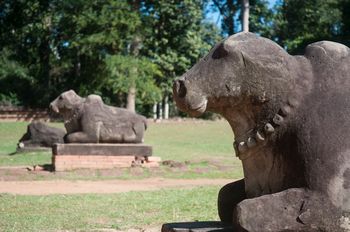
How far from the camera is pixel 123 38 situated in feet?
94.1

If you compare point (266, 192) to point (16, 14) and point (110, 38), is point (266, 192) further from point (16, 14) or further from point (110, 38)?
point (16, 14)

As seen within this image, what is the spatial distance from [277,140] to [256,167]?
0.89 ft

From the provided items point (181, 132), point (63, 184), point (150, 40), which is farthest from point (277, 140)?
point (150, 40)

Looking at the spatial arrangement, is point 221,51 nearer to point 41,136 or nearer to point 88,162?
point 88,162

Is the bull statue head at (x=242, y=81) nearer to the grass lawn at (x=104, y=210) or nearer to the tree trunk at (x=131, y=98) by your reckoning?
the grass lawn at (x=104, y=210)

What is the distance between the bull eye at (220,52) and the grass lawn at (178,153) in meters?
9.54

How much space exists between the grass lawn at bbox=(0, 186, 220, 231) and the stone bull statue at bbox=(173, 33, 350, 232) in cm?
362

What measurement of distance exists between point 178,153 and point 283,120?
1566cm

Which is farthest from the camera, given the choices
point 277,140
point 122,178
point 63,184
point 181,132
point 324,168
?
point 181,132

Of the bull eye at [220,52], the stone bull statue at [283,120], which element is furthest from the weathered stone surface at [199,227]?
the bull eye at [220,52]

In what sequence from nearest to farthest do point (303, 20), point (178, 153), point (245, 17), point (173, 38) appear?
point (178, 153), point (245, 17), point (173, 38), point (303, 20)

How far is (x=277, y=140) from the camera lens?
10.2ft

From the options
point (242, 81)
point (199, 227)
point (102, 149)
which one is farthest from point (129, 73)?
point (242, 81)

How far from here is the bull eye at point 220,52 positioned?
3185 millimetres
